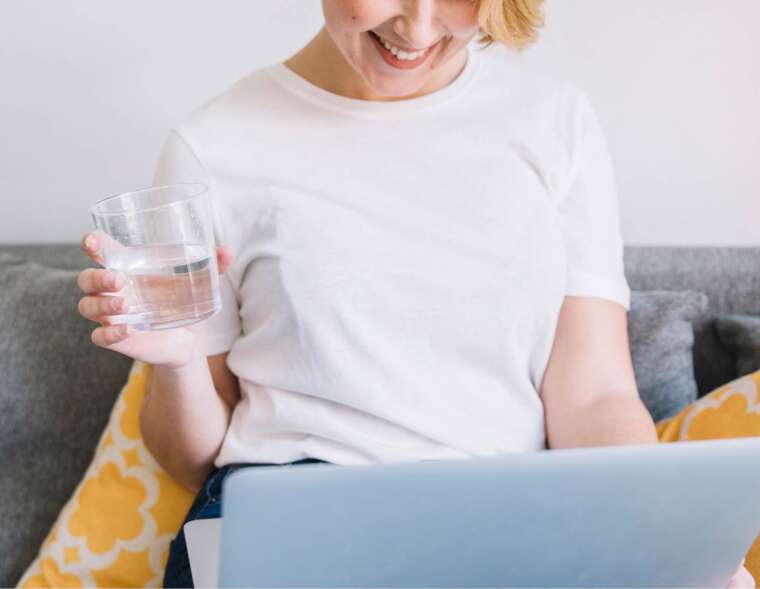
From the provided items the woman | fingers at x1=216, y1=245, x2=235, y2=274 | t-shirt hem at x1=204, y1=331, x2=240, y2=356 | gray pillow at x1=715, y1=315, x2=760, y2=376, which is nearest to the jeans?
the woman

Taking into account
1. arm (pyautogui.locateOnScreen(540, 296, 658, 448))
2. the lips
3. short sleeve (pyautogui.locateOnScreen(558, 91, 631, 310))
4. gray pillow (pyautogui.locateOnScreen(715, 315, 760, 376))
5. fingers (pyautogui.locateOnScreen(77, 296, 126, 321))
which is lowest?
gray pillow (pyautogui.locateOnScreen(715, 315, 760, 376))

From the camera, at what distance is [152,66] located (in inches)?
69.7

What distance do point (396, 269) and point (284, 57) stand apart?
74 cm

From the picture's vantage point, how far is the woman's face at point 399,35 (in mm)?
1081

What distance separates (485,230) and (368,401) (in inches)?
10.5

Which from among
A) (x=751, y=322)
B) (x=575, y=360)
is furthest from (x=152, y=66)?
(x=751, y=322)

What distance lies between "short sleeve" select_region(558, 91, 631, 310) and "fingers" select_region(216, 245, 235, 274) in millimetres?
480

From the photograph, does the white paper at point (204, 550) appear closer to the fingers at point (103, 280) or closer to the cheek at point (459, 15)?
the fingers at point (103, 280)

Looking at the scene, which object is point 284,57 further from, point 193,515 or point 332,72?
point 193,515

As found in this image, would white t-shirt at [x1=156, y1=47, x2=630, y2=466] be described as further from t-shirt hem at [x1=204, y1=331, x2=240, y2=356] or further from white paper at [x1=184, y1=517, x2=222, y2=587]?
white paper at [x1=184, y1=517, x2=222, y2=587]

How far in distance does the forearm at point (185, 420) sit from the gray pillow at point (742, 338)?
85 cm

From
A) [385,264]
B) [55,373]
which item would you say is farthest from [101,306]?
[55,373]

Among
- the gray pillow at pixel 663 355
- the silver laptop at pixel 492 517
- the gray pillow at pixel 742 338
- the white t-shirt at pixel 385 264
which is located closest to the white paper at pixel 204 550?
the silver laptop at pixel 492 517

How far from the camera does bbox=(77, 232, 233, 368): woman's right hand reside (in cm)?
91
